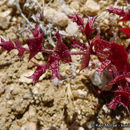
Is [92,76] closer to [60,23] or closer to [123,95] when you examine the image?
[123,95]

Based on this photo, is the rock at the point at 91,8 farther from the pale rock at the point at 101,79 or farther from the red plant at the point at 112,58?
the pale rock at the point at 101,79

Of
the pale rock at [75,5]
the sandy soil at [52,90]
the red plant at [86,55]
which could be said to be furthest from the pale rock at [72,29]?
the red plant at [86,55]

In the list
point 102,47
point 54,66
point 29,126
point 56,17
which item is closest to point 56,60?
point 54,66

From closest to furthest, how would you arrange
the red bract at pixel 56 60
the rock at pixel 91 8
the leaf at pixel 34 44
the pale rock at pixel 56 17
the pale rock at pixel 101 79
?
the leaf at pixel 34 44, the red bract at pixel 56 60, the pale rock at pixel 101 79, the pale rock at pixel 56 17, the rock at pixel 91 8

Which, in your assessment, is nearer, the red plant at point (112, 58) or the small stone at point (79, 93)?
the red plant at point (112, 58)

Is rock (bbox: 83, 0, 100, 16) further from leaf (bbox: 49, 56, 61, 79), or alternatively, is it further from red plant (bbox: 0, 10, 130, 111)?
leaf (bbox: 49, 56, 61, 79)

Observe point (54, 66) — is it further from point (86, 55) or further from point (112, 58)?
point (112, 58)

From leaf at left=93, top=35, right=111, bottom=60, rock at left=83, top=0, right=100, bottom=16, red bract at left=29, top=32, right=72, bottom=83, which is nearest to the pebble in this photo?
leaf at left=93, top=35, right=111, bottom=60
